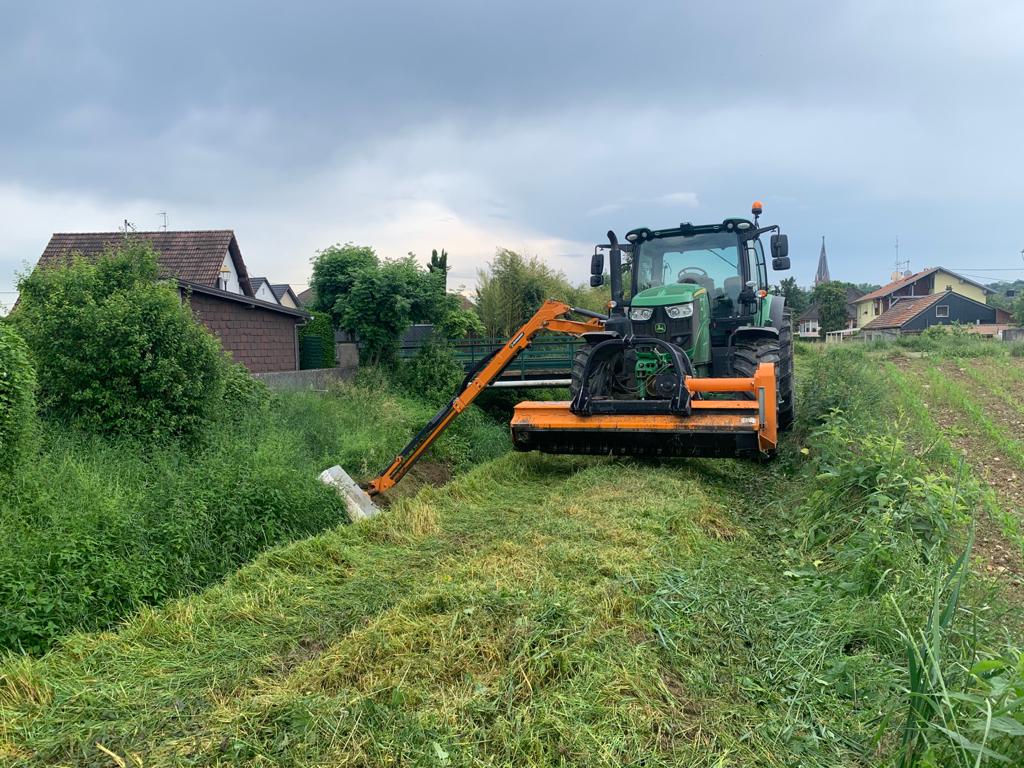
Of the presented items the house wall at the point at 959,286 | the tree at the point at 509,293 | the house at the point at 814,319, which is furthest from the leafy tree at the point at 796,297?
the tree at the point at 509,293

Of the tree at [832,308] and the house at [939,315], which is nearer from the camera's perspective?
the house at [939,315]

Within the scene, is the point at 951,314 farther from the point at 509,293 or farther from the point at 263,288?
the point at 263,288

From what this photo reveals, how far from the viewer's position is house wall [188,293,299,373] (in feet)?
42.5

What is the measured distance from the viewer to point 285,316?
48.1ft

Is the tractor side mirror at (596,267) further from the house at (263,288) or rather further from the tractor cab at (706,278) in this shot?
the house at (263,288)

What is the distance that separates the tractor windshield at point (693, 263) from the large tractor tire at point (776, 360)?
2.71ft

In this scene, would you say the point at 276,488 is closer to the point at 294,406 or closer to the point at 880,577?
the point at 294,406

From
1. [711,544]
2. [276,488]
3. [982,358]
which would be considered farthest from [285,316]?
[982,358]

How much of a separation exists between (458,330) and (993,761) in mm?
16628

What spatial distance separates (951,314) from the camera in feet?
156

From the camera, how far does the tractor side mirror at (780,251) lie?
820cm

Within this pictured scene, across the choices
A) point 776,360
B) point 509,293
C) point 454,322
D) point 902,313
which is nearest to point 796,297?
point 902,313

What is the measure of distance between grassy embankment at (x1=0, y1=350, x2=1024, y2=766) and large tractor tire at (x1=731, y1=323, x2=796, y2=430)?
2.12 meters

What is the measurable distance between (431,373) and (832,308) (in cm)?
6384
